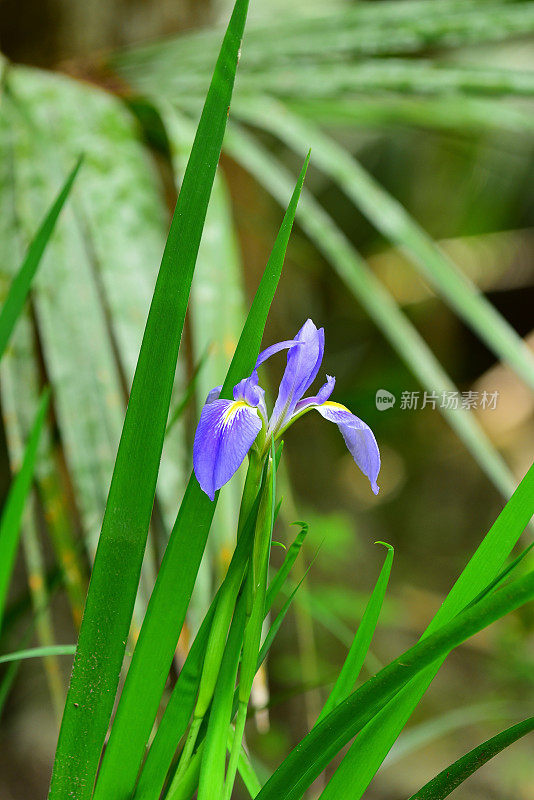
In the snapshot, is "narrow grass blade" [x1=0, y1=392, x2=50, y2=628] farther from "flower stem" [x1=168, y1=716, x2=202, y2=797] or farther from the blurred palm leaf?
the blurred palm leaf

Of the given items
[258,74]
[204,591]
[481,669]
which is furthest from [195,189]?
[481,669]

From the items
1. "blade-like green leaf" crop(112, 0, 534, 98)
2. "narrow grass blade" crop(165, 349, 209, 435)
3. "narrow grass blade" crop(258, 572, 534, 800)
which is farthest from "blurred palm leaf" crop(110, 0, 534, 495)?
"narrow grass blade" crop(258, 572, 534, 800)

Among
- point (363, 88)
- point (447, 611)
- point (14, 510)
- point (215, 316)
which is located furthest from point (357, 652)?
point (363, 88)

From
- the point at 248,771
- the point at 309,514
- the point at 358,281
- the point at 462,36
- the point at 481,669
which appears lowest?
the point at 481,669

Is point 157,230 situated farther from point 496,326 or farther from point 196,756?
point 196,756

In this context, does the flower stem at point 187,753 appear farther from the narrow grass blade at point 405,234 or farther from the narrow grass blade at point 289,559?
the narrow grass blade at point 405,234

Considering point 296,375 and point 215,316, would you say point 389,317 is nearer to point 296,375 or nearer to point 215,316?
point 215,316

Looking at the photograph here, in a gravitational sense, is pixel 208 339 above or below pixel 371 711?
above
